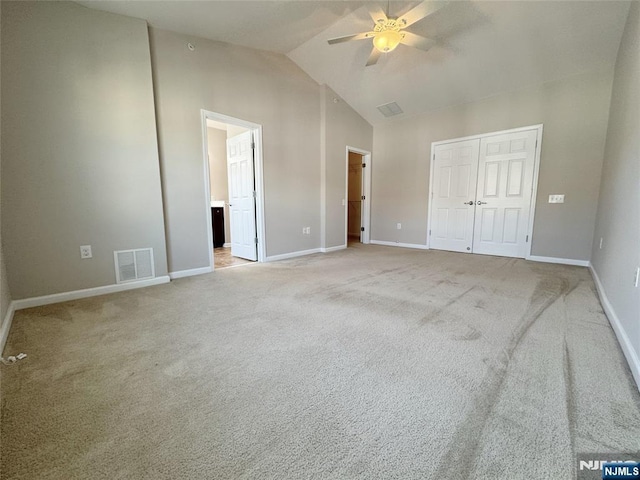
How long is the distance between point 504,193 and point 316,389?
4.63 meters

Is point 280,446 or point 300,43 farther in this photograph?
point 300,43

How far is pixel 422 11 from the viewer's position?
2562 millimetres

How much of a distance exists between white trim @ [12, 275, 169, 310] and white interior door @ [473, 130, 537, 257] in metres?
5.03

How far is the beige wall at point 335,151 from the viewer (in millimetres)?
4906

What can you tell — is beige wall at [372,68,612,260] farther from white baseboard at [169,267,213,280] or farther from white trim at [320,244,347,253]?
white baseboard at [169,267,213,280]

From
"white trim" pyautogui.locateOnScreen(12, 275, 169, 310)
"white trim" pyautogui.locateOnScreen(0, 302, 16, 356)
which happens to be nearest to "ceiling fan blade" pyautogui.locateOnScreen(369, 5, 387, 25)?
"white trim" pyautogui.locateOnScreen(12, 275, 169, 310)

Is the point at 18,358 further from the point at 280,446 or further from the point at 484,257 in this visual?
the point at 484,257

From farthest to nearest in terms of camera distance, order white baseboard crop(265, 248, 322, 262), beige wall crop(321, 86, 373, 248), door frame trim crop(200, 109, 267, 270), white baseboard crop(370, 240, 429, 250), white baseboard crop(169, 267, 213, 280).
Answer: white baseboard crop(370, 240, 429, 250) → beige wall crop(321, 86, 373, 248) → white baseboard crop(265, 248, 322, 262) → door frame trim crop(200, 109, 267, 270) → white baseboard crop(169, 267, 213, 280)

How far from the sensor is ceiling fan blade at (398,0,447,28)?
8.00 ft

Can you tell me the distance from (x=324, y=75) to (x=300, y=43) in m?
0.74

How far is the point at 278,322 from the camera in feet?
6.81

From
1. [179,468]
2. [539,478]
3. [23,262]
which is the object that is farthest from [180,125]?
[539,478]

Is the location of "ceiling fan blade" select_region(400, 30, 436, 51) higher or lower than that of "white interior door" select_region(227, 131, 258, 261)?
higher

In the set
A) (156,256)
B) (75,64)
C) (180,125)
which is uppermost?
(75,64)
